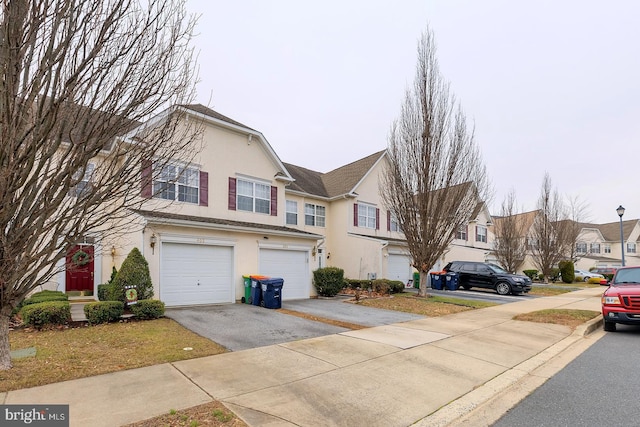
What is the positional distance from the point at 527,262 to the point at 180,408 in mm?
42595

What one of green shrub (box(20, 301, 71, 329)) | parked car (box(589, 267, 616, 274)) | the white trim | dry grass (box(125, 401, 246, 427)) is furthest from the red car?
parked car (box(589, 267, 616, 274))

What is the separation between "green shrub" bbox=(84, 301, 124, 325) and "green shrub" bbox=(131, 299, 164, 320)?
37cm

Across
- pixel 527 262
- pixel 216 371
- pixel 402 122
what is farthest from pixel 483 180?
pixel 527 262

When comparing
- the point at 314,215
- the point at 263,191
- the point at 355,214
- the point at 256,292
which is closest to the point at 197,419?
the point at 256,292

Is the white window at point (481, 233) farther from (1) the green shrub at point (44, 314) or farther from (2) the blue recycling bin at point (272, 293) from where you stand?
(1) the green shrub at point (44, 314)

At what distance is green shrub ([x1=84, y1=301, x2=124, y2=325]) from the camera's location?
29.4 feet

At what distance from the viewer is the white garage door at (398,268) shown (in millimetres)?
21641

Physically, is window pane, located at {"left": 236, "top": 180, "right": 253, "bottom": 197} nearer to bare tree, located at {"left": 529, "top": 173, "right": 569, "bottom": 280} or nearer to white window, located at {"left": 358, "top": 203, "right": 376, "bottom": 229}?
white window, located at {"left": 358, "top": 203, "right": 376, "bottom": 229}

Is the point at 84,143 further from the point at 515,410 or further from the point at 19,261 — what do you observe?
the point at 515,410

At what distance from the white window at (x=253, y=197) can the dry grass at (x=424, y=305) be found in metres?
6.22

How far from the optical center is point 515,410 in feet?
14.8

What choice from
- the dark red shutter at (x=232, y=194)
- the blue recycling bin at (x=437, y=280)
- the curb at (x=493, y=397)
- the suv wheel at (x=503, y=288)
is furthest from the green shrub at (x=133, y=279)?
the suv wheel at (x=503, y=288)

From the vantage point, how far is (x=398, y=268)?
73.0 feet

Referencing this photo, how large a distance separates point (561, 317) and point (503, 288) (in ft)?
30.3
